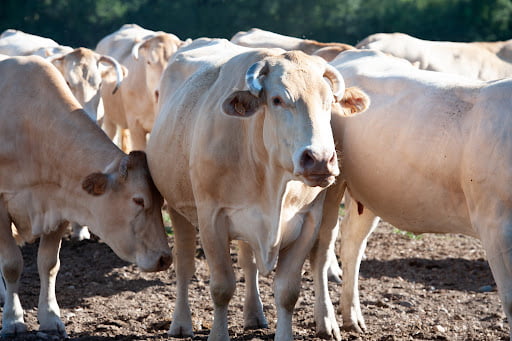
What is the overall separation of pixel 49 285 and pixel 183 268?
91 cm

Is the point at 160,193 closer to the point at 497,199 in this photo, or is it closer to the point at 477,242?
the point at 497,199

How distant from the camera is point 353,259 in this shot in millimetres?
6180


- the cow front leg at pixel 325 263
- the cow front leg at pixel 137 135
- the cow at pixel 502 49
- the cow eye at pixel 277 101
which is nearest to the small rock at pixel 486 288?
the cow front leg at pixel 325 263

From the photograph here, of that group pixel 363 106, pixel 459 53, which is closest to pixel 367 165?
pixel 363 106

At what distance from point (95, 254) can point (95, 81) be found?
100 inches

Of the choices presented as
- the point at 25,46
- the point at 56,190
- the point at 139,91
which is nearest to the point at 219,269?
the point at 56,190

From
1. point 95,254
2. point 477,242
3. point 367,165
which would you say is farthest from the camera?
point 477,242

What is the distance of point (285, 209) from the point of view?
5125 millimetres

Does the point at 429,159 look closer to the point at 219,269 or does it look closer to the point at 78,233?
the point at 219,269

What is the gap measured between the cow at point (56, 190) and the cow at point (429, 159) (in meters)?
1.23

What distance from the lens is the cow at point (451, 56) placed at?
35.6 ft

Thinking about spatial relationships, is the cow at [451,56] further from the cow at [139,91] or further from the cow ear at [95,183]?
the cow ear at [95,183]

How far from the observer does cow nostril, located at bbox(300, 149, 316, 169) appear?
4.38 m

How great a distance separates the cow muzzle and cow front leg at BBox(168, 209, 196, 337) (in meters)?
1.87
